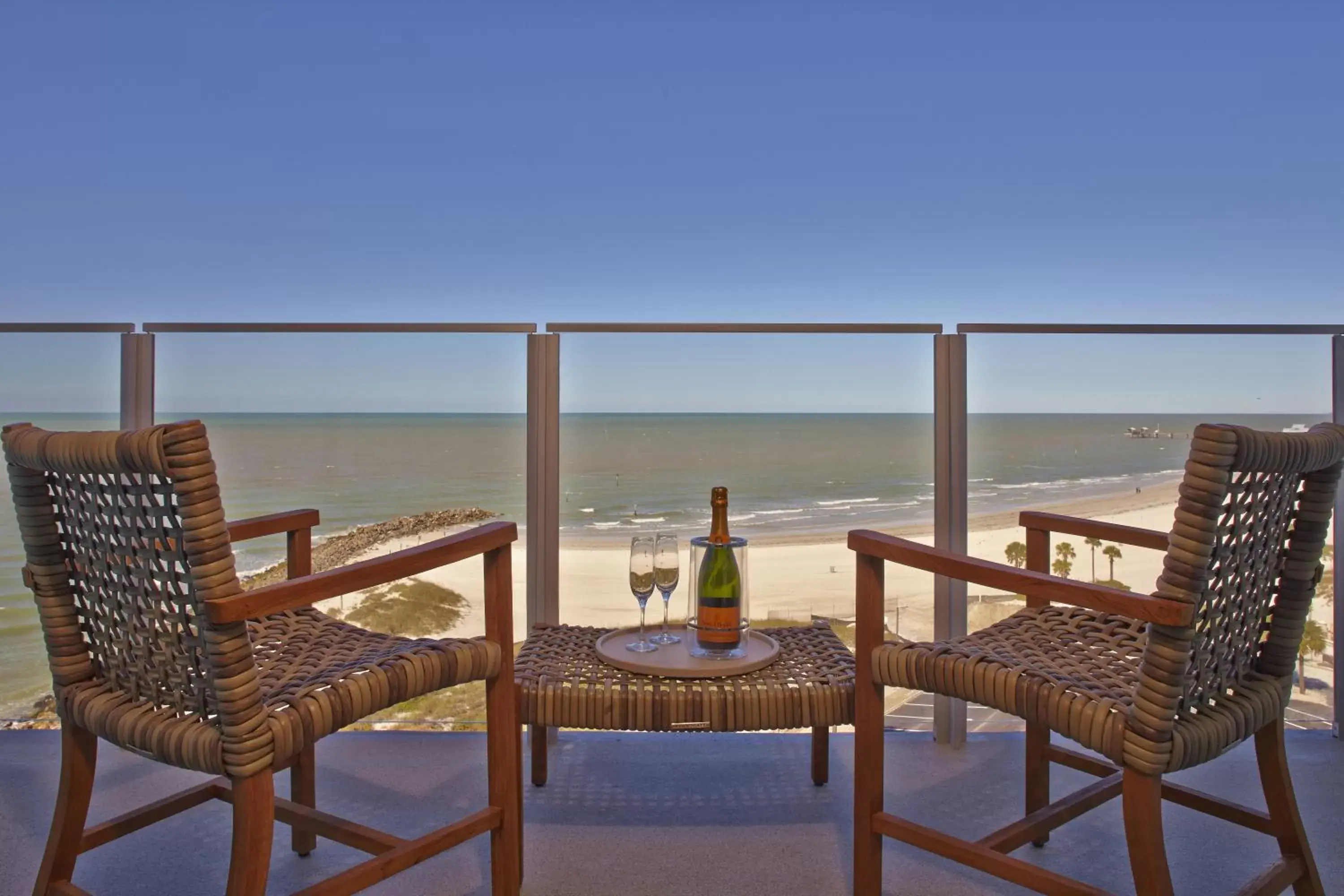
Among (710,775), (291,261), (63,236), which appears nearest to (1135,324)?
(710,775)

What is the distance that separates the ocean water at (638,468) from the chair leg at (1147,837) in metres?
1.24

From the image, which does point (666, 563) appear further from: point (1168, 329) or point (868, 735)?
point (1168, 329)

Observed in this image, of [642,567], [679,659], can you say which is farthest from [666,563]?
[679,659]

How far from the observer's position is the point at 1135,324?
2.46m

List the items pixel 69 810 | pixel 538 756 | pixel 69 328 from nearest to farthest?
pixel 69 810 → pixel 538 756 → pixel 69 328

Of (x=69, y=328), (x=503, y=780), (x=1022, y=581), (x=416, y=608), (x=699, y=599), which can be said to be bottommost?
(x=503, y=780)

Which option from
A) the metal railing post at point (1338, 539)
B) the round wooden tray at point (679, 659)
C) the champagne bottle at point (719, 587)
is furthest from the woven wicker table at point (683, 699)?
the metal railing post at point (1338, 539)

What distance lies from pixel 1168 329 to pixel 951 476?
781 millimetres

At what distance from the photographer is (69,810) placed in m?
1.42

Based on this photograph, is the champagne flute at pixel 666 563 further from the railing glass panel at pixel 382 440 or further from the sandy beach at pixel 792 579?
the railing glass panel at pixel 382 440

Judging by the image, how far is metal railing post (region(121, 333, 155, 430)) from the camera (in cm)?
241

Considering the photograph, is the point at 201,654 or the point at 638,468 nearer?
the point at 201,654

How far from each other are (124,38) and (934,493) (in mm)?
14594

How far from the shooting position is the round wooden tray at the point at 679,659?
1667 millimetres
